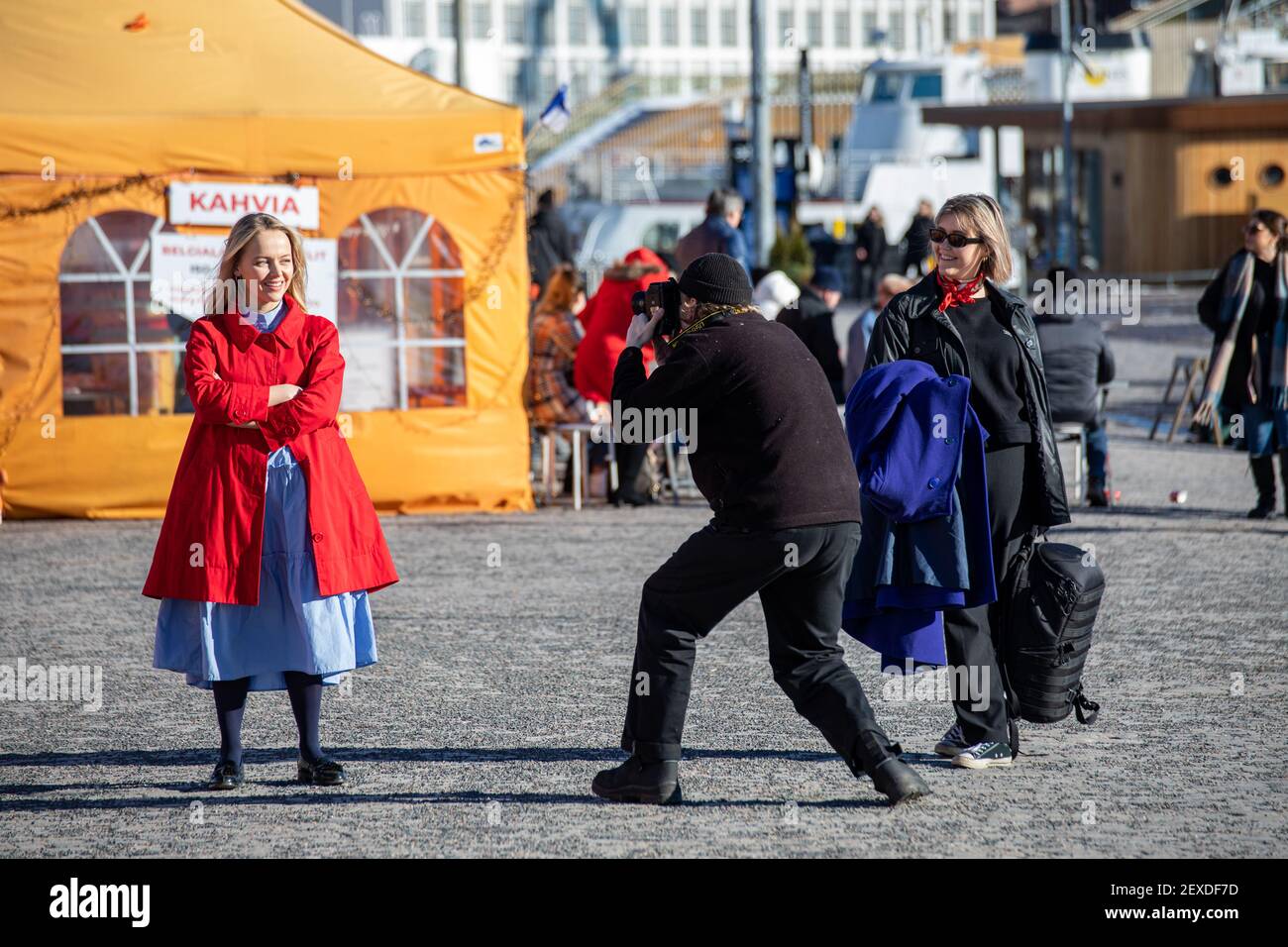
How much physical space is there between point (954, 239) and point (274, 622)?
239 cm

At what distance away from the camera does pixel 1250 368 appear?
11438 mm

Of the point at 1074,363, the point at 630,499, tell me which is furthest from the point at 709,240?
the point at 1074,363

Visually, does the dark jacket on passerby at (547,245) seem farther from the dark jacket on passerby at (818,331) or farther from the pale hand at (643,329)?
the pale hand at (643,329)

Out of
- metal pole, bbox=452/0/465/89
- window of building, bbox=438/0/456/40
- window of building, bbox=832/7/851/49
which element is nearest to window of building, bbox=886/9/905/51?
window of building, bbox=832/7/851/49

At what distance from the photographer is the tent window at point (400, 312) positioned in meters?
12.6

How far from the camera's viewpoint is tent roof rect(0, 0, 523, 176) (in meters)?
12.2

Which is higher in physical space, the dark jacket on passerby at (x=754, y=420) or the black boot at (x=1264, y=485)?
the dark jacket on passerby at (x=754, y=420)

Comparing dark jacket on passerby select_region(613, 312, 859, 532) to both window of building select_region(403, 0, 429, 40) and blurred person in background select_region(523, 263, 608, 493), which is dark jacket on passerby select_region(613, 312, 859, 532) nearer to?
blurred person in background select_region(523, 263, 608, 493)

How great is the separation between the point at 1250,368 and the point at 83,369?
7.15 m

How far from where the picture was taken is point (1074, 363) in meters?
11.9

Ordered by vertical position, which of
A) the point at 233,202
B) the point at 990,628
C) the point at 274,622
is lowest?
the point at 990,628

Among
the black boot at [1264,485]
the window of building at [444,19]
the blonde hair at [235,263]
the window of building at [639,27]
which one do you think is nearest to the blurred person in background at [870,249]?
the black boot at [1264,485]

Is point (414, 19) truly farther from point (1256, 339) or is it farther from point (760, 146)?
point (1256, 339)

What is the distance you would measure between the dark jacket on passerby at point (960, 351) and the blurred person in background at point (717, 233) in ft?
21.4
